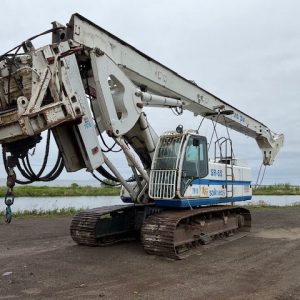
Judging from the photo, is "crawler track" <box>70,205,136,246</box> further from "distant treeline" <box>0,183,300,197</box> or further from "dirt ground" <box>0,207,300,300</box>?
"distant treeline" <box>0,183,300,197</box>

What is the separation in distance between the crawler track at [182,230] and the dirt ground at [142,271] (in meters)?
0.24

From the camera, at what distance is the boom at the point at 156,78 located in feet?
25.9

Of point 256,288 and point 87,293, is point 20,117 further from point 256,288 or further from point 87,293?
point 256,288

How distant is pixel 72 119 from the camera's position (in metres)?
7.21

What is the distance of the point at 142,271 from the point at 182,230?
1963 millimetres

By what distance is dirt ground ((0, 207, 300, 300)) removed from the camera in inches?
262

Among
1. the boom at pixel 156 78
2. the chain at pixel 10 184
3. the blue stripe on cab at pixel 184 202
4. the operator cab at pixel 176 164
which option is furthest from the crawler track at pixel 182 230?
the chain at pixel 10 184

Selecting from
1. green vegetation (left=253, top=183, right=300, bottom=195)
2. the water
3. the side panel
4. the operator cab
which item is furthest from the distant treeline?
the operator cab

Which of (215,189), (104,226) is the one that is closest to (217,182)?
(215,189)

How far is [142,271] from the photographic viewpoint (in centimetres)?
797

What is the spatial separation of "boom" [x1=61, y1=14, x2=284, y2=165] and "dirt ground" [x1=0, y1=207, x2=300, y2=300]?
3522mm

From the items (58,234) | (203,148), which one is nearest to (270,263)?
(203,148)

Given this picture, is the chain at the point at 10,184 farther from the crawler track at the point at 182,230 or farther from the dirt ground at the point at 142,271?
the crawler track at the point at 182,230

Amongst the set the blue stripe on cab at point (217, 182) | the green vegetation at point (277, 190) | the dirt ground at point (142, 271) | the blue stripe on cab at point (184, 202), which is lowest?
the green vegetation at point (277, 190)
